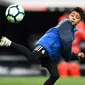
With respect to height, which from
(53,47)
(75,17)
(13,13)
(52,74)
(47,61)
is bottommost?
(52,74)

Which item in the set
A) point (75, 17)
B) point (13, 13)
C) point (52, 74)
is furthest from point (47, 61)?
point (13, 13)

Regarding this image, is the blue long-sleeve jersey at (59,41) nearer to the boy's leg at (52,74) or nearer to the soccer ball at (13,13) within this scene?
the boy's leg at (52,74)

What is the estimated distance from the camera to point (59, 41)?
35.0 feet

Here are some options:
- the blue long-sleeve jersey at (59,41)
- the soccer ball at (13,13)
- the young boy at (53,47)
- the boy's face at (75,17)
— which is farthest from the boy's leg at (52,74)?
the soccer ball at (13,13)

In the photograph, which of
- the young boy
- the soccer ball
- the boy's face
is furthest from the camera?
the soccer ball

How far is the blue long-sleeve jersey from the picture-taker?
10.5 meters

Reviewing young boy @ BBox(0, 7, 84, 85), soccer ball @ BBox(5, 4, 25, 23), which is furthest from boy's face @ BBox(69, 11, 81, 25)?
soccer ball @ BBox(5, 4, 25, 23)

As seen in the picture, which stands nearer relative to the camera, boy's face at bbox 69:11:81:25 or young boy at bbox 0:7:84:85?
young boy at bbox 0:7:84:85

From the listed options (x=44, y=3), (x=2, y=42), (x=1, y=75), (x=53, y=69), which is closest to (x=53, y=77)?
(x=53, y=69)

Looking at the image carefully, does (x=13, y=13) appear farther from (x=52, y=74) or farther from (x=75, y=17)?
(x=52, y=74)

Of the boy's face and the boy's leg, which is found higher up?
the boy's face

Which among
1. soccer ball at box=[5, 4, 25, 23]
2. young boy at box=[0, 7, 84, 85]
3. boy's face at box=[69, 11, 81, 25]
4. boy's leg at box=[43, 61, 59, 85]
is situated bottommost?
boy's leg at box=[43, 61, 59, 85]

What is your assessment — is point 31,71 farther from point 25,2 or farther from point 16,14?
point 16,14

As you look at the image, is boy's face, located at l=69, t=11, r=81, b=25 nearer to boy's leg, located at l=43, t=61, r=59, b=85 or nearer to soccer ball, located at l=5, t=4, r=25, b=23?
boy's leg, located at l=43, t=61, r=59, b=85
